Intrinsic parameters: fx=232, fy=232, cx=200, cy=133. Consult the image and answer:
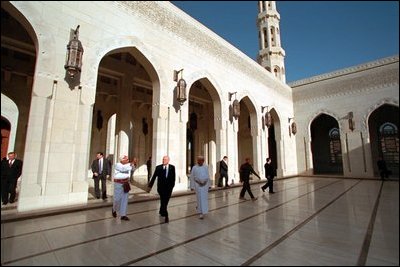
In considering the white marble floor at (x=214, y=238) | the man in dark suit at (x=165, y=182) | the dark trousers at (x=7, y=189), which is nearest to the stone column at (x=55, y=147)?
the white marble floor at (x=214, y=238)

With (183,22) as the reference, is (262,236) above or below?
below

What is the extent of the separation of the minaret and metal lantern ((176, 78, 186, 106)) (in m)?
14.7

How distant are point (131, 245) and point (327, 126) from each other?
70.0ft

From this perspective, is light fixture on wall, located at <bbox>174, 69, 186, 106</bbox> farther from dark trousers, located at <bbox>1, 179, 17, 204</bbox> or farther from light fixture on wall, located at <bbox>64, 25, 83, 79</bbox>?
dark trousers, located at <bbox>1, 179, 17, 204</bbox>

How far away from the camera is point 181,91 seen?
7.82 metres

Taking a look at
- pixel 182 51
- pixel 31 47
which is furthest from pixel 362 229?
pixel 31 47

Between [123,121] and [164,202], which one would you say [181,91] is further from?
[164,202]

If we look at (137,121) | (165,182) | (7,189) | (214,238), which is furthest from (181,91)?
(137,121)

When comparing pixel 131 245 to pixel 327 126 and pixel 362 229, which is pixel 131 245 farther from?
pixel 327 126

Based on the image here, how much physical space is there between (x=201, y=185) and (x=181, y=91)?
4136 mm

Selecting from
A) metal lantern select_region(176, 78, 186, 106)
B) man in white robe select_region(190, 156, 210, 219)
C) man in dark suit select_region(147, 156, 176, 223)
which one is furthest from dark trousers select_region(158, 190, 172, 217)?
metal lantern select_region(176, 78, 186, 106)

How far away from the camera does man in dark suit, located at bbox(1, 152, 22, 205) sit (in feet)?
17.6

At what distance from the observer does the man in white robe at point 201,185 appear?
14.2 feet

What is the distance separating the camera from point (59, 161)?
5.25 metres
